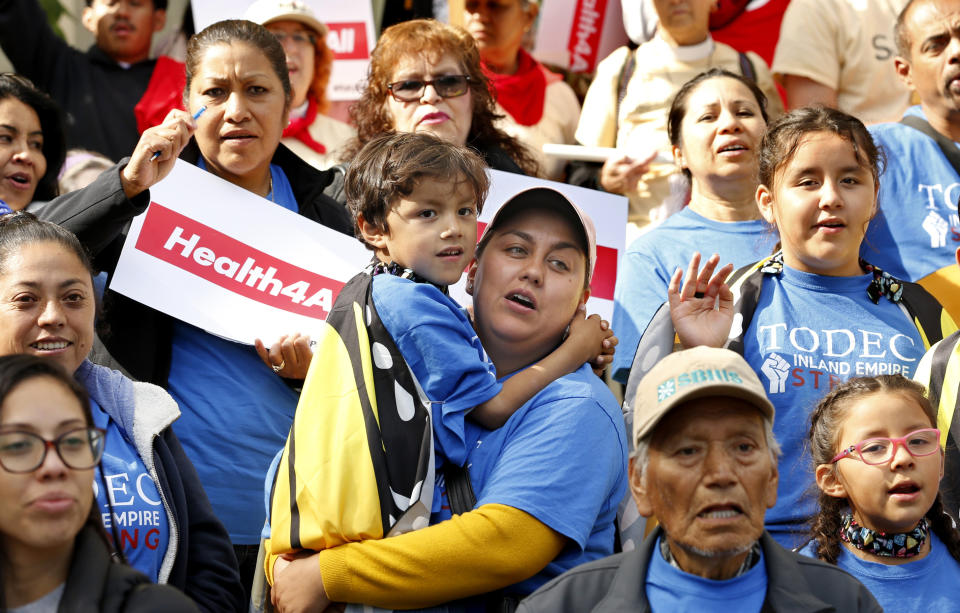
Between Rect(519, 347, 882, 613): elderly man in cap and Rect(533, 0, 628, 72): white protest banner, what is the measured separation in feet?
13.1

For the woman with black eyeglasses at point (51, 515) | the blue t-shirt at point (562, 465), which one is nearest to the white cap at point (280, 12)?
the blue t-shirt at point (562, 465)

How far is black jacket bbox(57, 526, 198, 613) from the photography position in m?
2.45

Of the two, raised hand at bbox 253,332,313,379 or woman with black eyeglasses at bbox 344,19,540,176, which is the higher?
woman with black eyeglasses at bbox 344,19,540,176

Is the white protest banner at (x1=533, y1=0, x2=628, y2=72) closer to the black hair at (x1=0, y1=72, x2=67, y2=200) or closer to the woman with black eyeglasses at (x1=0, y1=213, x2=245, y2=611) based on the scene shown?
the black hair at (x1=0, y1=72, x2=67, y2=200)

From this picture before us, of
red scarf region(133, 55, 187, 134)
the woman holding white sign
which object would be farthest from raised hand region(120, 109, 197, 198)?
red scarf region(133, 55, 187, 134)

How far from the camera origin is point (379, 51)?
4844 millimetres

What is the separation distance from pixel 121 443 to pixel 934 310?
8.04 ft

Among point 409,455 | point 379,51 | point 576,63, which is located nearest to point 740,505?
point 409,455

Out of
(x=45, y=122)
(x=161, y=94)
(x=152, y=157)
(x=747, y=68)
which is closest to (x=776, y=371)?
(x=152, y=157)

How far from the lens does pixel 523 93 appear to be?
5.88 m

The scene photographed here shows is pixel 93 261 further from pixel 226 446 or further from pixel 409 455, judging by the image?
pixel 409 455

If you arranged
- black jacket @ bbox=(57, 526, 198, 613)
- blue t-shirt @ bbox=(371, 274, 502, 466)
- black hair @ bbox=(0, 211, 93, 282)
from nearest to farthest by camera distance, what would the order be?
1. black jacket @ bbox=(57, 526, 198, 613)
2. blue t-shirt @ bbox=(371, 274, 502, 466)
3. black hair @ bbox=(0, 211, 93, 282)

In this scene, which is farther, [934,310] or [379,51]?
[379,51]

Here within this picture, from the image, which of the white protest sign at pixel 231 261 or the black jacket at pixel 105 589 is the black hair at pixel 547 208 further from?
the black jacket at pixel 105 589
